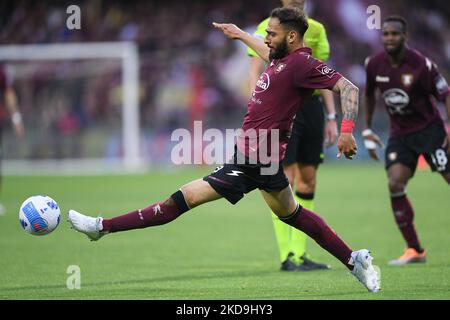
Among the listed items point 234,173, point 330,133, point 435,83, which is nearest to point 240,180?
point 234,173

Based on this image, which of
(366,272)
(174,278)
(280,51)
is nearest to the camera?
(366,272)

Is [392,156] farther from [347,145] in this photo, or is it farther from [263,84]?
[347,145]

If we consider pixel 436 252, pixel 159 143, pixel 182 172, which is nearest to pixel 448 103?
pixel 436 252

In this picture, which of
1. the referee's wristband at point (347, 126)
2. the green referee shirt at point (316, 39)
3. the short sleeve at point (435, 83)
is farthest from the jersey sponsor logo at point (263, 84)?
the short sleeve at point (435, 83)

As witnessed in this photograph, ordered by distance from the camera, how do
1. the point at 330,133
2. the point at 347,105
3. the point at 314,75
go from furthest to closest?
the point at 330,133 → the point at 314,75 → the point at 347,105

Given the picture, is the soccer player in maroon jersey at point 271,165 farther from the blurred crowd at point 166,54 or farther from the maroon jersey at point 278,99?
the blurred crowd at point 166,54

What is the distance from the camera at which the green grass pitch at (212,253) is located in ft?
22.0

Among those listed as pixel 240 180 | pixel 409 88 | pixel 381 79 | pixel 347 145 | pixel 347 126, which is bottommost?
pixel 240 180

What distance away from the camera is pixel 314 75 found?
631cm

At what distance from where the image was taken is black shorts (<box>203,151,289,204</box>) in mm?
6533

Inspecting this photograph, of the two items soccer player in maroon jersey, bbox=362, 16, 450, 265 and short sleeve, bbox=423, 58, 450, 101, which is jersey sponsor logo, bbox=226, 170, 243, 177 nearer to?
soccer player in maroon jersey, bbox=362, 16, 450, 265

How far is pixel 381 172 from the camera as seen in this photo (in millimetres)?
21312

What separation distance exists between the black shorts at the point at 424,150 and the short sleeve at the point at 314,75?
8.75 ft

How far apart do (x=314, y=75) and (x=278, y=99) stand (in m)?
0.36
